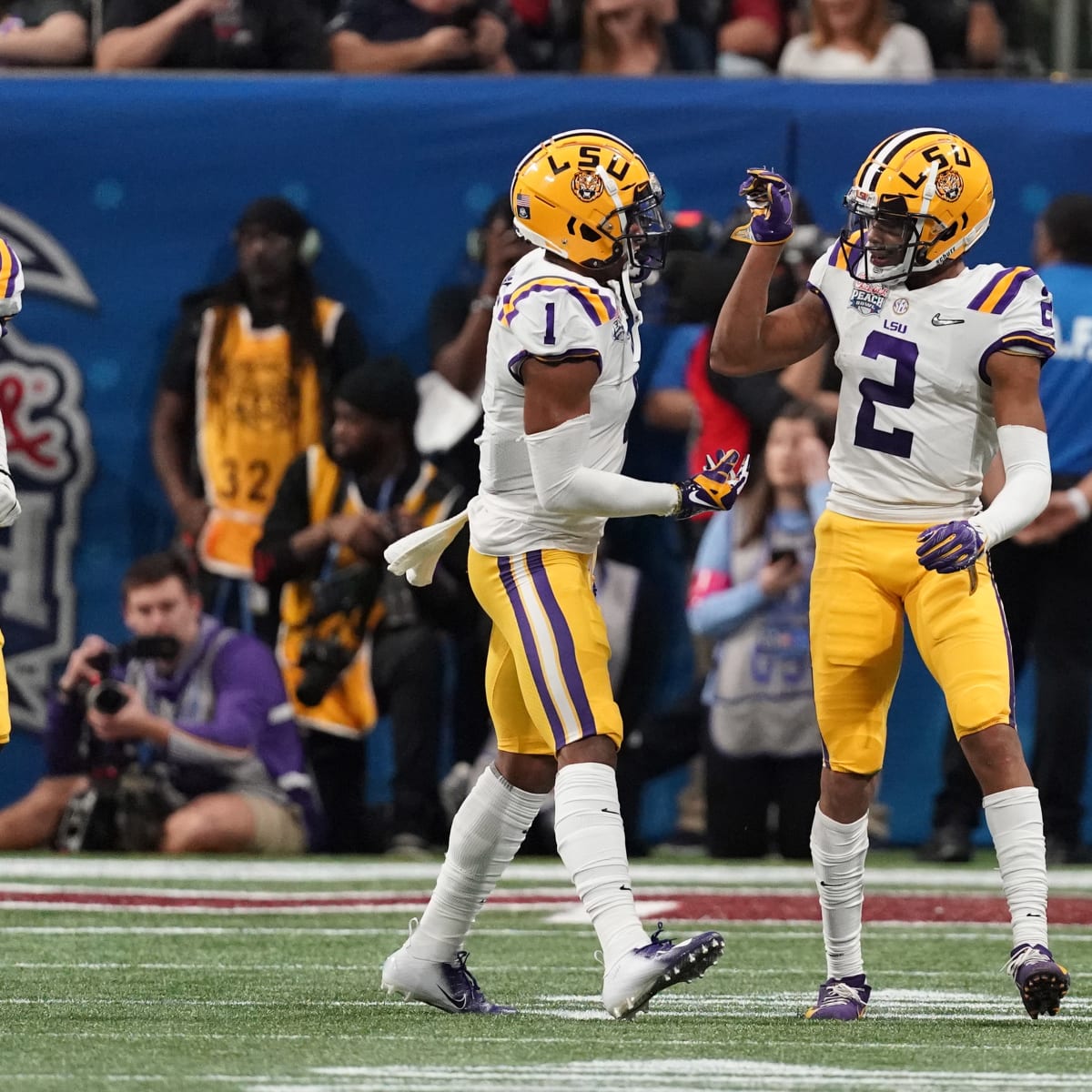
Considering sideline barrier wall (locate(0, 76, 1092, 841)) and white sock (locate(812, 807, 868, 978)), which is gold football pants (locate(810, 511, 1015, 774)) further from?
sideline barrier wall (locate(0, 76, 1092, 841))

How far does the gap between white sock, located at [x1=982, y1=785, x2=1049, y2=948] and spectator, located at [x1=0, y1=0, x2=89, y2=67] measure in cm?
566

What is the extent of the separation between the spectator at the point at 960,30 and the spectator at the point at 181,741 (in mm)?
3509

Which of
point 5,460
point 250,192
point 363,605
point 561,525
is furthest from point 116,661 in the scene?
point 561,525

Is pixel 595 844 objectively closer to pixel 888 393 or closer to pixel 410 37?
pixel 888 393

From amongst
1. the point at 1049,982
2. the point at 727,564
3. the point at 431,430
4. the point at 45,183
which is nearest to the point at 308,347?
Result: the point at 431,430

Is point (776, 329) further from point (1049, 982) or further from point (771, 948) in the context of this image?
point (771, 948)

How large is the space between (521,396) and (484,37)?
4710mm

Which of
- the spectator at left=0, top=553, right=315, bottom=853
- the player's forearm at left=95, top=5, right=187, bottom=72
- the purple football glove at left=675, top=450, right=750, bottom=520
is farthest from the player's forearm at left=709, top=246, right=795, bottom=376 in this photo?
the player's forearm at left=95, top=5, right=187, bottom=72

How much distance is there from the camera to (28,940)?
612cm

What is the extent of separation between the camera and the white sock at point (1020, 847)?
473 centimetres

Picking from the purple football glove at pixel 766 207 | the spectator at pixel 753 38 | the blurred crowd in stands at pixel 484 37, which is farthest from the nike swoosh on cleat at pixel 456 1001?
the spectator at pixel 753 38

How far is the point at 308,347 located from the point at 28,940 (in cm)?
329

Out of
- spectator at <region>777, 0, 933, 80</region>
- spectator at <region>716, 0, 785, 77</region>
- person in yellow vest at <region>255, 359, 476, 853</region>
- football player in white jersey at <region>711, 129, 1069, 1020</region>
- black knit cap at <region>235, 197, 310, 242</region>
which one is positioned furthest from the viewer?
spectator at <region>716, 0, 785, 77</region>

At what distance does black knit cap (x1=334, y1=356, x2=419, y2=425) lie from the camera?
8695 mm
